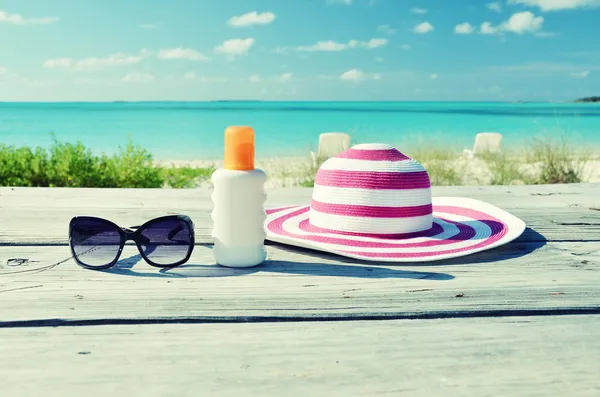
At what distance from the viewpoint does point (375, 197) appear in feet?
5.59

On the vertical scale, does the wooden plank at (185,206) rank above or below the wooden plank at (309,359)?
above

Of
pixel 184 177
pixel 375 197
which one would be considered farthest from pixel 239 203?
pixel 184 177

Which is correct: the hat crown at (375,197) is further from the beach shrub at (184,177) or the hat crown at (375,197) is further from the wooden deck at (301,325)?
the beach shrub at (184,177)

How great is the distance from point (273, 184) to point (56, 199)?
372 centimetres

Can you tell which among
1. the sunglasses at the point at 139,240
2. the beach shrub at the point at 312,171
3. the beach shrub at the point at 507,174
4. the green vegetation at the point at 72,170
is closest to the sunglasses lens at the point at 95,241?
the sunglasses at the point at 139,240

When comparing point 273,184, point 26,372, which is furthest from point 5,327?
point 273,184

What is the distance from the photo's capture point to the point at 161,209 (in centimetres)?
214

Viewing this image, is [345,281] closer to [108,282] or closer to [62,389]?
[108,282]

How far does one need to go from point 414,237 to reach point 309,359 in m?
0.89

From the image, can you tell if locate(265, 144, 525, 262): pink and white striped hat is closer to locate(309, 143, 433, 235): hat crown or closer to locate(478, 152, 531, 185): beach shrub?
locate(309, 143, 433, 235): hat crown

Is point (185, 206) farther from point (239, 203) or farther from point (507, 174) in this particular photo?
point (507, 174)

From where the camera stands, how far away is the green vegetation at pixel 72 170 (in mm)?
4199

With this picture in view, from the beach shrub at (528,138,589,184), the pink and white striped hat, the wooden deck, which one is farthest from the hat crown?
the beach shrub at (528,138,589,184)

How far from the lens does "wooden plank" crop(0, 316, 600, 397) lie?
81 cm
